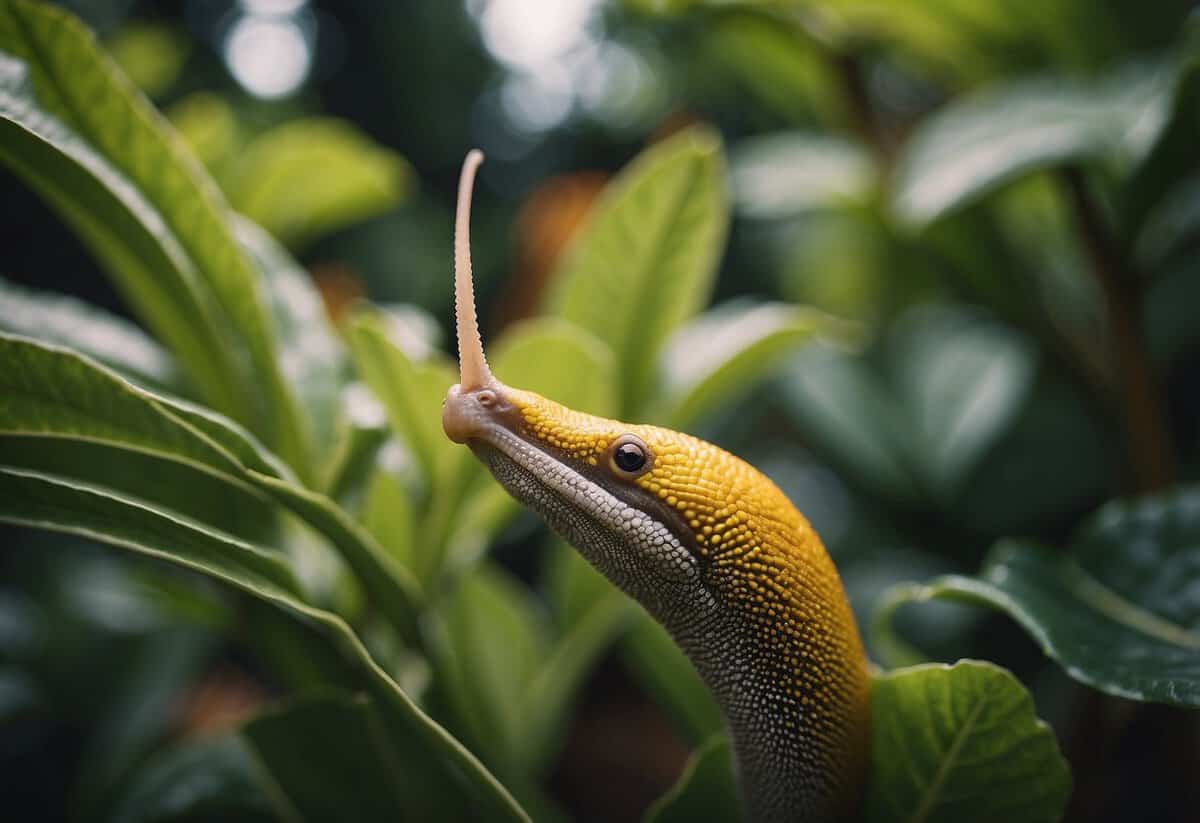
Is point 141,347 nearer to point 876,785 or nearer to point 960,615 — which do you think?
point 876,785

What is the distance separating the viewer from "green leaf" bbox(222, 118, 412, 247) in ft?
3.68

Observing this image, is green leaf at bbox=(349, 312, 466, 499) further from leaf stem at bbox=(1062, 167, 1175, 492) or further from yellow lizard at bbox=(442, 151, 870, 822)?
leaf stem at bbox=(1062, 167, 1175, 492)

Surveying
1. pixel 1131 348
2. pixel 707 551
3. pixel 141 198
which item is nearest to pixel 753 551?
pixel 707 551

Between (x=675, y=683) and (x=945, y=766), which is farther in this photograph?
(x=675, y=683)

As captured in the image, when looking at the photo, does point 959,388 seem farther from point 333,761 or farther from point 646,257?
point 333,761

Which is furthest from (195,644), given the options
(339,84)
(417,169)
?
(339,84)

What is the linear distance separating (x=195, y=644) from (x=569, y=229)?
929 millimetres

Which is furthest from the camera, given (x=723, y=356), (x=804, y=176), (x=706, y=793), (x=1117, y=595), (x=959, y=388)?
(x=959, y=388)

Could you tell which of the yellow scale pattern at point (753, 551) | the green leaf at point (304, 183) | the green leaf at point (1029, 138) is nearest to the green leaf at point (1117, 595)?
the yellow scale pattern at point (753, 551)

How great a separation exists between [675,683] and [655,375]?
0.34 m

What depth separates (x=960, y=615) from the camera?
4.01 ft

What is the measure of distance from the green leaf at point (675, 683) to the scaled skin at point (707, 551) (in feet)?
1.03

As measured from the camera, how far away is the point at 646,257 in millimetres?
899

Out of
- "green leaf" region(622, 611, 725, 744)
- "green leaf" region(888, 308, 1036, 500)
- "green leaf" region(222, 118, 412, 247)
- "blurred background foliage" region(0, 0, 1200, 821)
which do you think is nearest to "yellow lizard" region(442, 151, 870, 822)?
"blurred background foliage" region(0, 0, 1200, 821)
